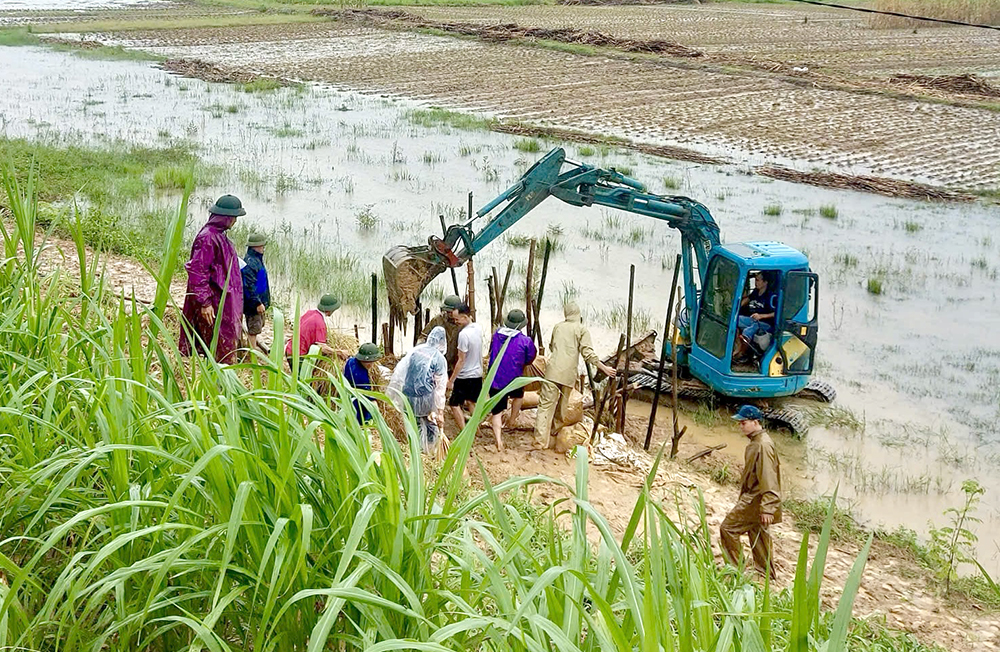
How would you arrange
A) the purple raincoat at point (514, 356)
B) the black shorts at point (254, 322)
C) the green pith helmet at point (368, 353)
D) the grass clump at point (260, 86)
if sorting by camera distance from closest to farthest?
the green pith helmet at point (368, 353) → the purple raincoat at point (514, 356) → the black shorts at point (254, 322) → the grass clump at point (260, 86)

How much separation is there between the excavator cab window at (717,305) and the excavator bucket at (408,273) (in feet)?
8.34

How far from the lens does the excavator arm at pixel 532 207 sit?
9.75 metres

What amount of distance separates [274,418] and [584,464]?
43.3 inches

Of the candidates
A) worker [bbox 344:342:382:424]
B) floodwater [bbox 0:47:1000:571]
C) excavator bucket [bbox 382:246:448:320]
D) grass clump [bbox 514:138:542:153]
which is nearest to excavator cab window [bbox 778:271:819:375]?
floodwater [bbox 0:47:1000:571]

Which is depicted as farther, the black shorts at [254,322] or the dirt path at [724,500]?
the black shorts at [254,322]

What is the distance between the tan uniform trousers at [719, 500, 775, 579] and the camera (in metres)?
6.72

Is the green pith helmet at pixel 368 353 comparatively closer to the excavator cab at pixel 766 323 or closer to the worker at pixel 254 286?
the worker at pixel 254 286

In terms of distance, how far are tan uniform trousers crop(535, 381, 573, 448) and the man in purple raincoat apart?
8.05 feet

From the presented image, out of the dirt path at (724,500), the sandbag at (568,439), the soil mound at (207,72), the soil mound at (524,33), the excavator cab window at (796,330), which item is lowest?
the dirt path at (724,500)

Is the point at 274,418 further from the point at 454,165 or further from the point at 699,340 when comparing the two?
the point at 454,165

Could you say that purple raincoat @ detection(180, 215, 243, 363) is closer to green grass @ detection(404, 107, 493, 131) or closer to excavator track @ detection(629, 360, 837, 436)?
excavator track @ detection(629, 360, 837, 436)

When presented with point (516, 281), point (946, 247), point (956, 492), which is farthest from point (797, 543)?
point (946, 247)

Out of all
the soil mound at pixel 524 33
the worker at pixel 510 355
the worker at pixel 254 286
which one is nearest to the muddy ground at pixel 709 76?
the soil mound at pixel 524 33

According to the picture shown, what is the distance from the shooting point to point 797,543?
25.4ft
